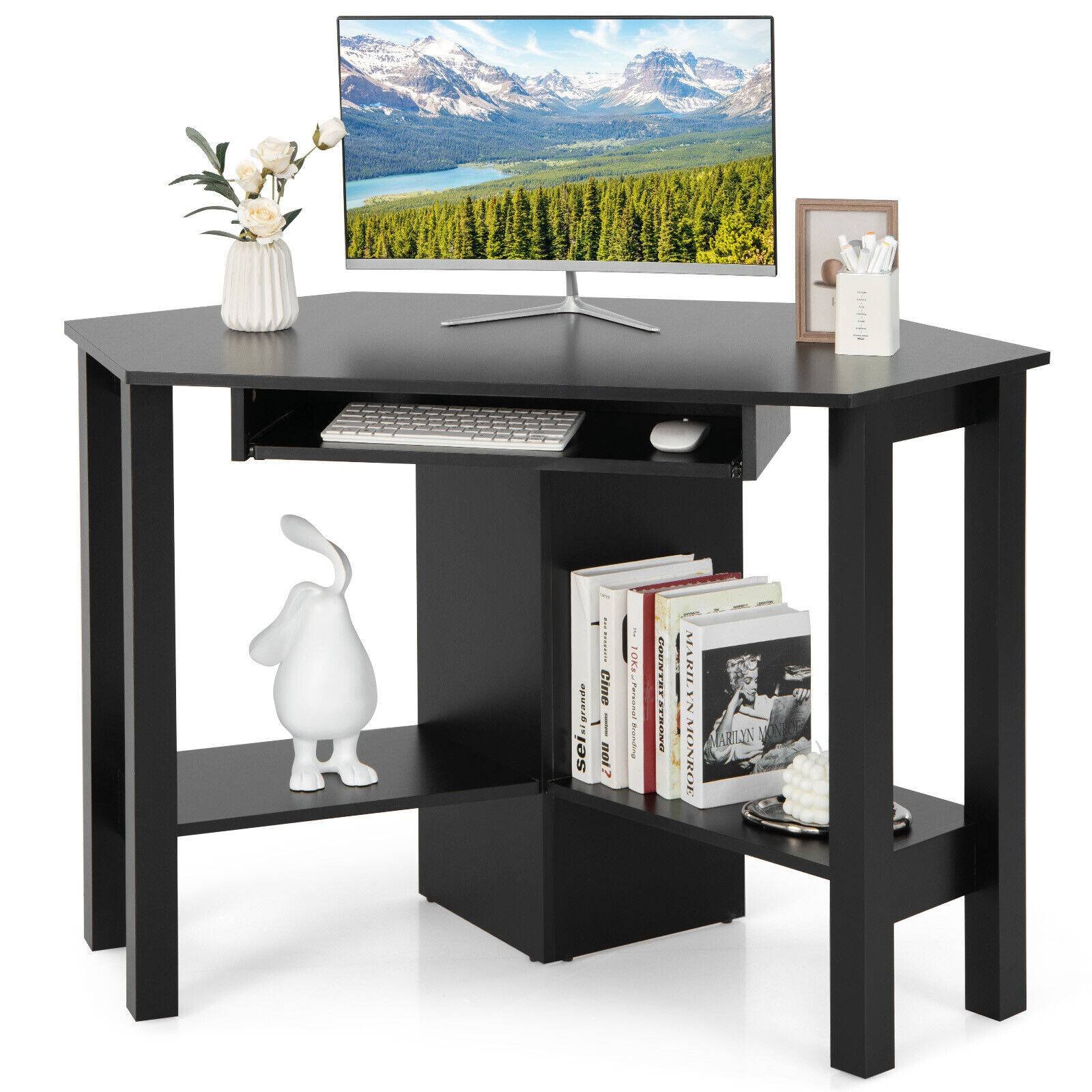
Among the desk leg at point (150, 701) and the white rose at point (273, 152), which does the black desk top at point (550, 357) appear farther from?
the white rose at point (273, 152)

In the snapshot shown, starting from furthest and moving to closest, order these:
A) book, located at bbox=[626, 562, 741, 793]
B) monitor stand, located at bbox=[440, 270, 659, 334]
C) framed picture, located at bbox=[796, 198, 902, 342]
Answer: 1. monitor stand, located at bbox=[440, 270, 659, 334]
2. book, located at bbox=[626, 562, 741, 793]
3. framed picture, located at bbox=[796, 198, 902, 342]

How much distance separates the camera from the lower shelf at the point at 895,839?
159 inches

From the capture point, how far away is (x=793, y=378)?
12.8 feet

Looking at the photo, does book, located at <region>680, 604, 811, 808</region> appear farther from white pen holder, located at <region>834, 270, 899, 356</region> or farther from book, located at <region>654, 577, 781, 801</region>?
white pen holder, located at <region>834, 270, 899, 356</region>

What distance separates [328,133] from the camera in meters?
4.52

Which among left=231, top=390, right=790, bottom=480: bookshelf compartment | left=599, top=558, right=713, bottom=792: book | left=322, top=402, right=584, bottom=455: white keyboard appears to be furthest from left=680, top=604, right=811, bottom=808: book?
left=322, top=402, right=584, bottom=455: white keyboard

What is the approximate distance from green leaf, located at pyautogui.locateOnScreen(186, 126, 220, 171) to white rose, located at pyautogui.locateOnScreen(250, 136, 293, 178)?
12cm

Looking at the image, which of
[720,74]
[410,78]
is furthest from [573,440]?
[410,78]

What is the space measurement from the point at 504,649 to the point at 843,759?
886mm

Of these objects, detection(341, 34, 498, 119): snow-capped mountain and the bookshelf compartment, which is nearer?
the bookshelf compartment

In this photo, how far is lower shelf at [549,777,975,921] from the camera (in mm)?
4043

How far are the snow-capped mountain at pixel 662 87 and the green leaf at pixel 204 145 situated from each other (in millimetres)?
762

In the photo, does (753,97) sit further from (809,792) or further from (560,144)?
(809,792)

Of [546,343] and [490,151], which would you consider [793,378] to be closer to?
[546,343]
